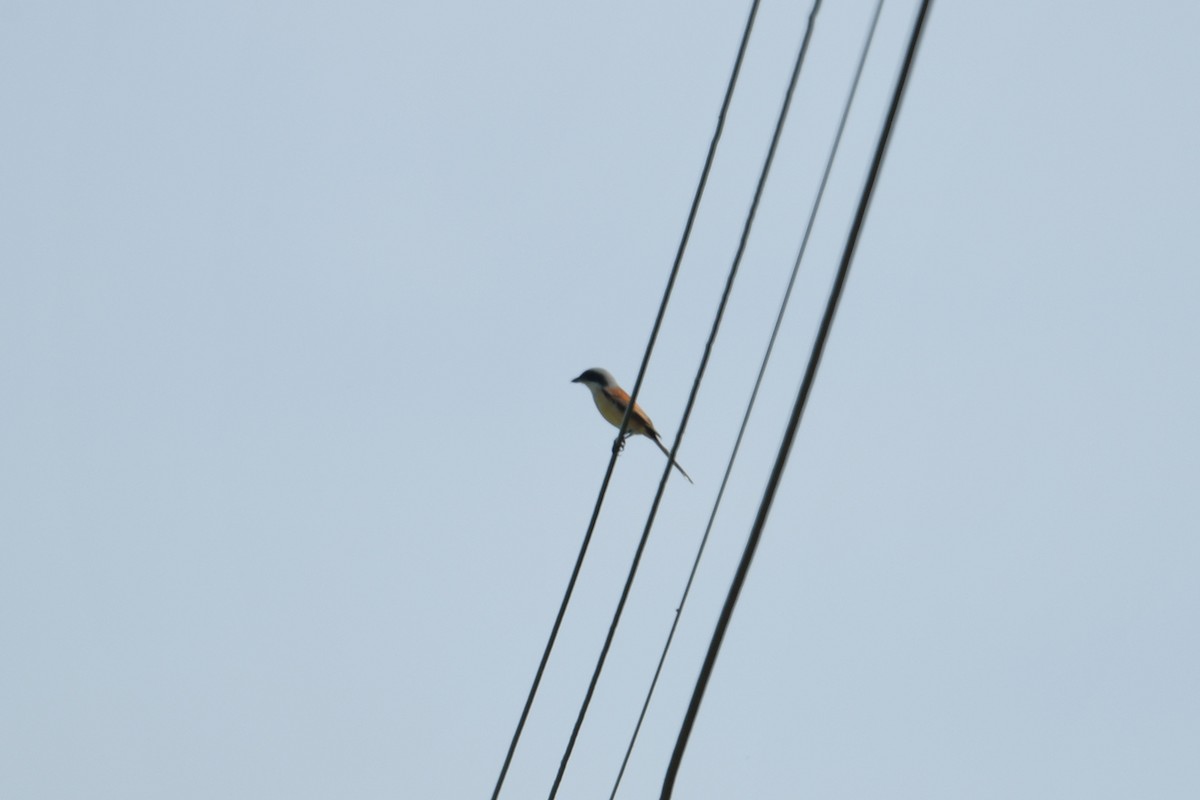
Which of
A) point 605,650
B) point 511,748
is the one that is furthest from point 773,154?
point 511,748

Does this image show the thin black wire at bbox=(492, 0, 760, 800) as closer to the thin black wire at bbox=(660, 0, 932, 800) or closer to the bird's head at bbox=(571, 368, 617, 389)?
the thin black wire at bbox=(660, 0, 932, 800)

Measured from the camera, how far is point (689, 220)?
543cm

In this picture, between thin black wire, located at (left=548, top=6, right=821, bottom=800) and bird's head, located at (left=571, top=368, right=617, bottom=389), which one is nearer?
thin black wire, located at (left=548, top=6, right=821, bottom=800)

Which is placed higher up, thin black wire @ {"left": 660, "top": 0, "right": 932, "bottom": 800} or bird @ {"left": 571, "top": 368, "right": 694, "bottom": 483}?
thin black wire @ {"left": 660, "top": 0, "right": 932, "bottom": 800}

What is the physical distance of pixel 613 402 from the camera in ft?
51.7

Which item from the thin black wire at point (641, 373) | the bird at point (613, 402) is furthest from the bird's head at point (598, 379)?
the thin black wire at point (641, 373)

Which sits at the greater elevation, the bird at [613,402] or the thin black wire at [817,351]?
the thin black wire at [817,351]

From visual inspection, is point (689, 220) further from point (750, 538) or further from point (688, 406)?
point (750, 538)

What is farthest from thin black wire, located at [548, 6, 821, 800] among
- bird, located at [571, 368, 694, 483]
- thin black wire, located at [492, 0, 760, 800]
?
bird, located at [571, 368, 694, 483]

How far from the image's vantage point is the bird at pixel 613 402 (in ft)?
51.4

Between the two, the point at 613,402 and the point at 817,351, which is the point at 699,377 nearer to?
the point at 817,351

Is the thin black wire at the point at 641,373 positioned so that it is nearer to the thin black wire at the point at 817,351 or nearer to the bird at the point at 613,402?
the thin black wire at the point at 817,351

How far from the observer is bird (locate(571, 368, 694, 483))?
51.4ft

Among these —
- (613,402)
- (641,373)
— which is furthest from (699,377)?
(613,402)
